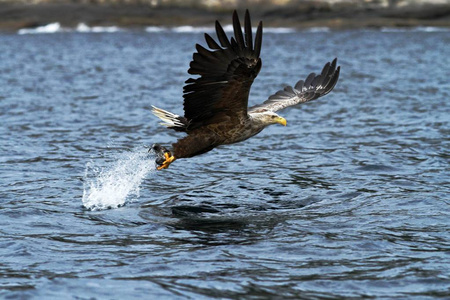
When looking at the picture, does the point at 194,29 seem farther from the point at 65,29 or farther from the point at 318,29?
the point at 65,29

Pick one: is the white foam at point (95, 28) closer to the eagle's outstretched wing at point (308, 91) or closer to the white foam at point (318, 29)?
the white foam at point (318, 29)

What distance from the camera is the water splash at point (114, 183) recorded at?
827 centimetres

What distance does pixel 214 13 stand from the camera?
2068 inches

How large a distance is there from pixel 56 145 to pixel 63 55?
19325 millimetres

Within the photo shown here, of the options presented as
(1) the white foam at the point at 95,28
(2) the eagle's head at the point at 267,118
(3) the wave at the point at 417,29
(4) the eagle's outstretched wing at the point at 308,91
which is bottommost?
(2) the eagle's head at the point at 267,118

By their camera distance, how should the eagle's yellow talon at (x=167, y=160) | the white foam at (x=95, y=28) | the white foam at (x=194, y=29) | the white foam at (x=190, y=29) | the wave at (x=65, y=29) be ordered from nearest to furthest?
the eagle's yellow talon at (x=167, y=160) < the white foam at (x=194, y=29) < the white foam at (x=190, y=29) < the wave at (x=65, y=29) < the white foam at (x=95, y=28)

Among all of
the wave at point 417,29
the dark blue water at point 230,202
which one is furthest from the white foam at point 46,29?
the dark blue water at point 230,202

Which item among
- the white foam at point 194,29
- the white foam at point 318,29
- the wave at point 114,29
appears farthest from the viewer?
the wave at point 114,29

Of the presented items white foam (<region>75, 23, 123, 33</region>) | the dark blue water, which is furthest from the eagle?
white foam (<region>75, 23, 123, 33</region>)

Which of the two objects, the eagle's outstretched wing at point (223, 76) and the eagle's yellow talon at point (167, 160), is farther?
the eagle's yellow talon at point (167, 160)

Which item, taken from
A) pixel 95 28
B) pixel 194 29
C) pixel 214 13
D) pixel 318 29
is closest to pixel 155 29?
pixel 194 29

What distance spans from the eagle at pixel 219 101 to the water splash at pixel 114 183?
692mm

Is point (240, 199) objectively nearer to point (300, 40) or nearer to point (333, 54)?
point (333, 54)

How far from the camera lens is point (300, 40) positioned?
38.8 m
